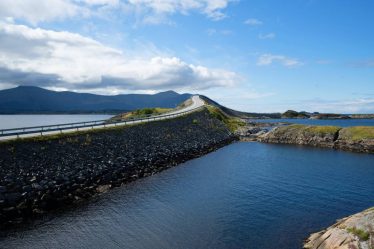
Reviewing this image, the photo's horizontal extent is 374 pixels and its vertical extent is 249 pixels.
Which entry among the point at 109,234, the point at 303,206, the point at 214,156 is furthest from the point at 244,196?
the point at 214,156

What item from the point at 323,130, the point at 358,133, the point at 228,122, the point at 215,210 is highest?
the point at 228,122

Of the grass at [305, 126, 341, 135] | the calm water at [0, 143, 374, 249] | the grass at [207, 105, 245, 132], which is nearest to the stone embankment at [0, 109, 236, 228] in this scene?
the calm water at [0, 143, 374, 249]

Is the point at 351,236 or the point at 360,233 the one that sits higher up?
the point at 360,233

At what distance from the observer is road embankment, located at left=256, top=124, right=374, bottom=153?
79.9 m

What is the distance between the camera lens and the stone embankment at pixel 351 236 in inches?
843

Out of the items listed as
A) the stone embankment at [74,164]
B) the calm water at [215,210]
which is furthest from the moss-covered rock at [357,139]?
the stone embankment at [74,164]

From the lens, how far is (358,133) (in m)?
83.4

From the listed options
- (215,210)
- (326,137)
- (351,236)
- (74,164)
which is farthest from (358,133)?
(351,236)

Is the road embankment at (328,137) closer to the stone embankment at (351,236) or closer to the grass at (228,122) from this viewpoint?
the grass at (228,122)

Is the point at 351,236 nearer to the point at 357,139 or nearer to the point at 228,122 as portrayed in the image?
the point at 357,139

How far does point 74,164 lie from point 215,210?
19.3 m

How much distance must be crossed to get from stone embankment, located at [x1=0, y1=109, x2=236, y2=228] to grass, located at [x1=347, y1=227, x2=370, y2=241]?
26653 millimetres

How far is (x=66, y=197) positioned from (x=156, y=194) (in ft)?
32.0

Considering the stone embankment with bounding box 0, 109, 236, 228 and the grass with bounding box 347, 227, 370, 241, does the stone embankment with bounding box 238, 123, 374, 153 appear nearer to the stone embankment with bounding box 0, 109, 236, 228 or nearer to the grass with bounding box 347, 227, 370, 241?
the stone embankment with bounding box 0, 109, 236, 228
